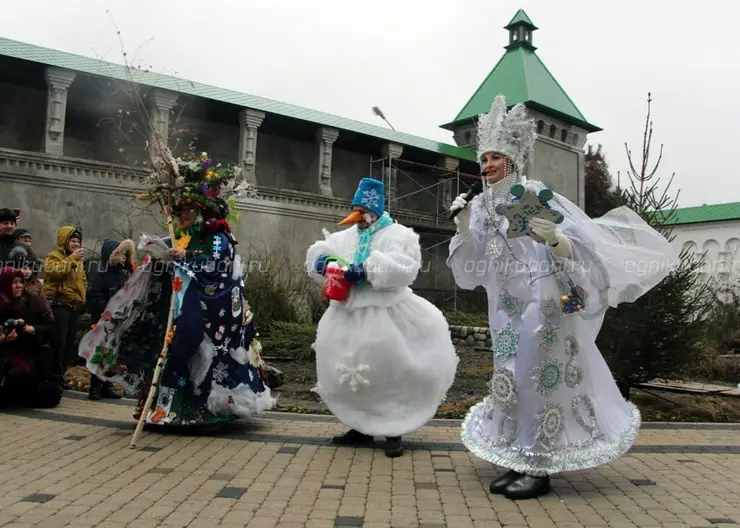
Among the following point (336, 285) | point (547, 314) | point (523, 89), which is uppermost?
point (523, 89)

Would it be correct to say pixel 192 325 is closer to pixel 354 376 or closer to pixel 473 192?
pixel 354 376

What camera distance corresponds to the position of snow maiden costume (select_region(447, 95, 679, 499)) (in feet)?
12.7

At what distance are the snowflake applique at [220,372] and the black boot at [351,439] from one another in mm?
1048

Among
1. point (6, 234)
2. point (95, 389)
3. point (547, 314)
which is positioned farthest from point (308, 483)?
point (6, 234)

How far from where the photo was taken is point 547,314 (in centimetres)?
396

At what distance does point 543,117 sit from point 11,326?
22.0 meters

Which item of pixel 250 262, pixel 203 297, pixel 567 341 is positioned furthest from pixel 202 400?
pixel 250 262

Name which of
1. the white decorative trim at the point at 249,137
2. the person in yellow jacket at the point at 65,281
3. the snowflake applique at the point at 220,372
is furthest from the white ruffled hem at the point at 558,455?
the white decorative trim at the point at 249,137

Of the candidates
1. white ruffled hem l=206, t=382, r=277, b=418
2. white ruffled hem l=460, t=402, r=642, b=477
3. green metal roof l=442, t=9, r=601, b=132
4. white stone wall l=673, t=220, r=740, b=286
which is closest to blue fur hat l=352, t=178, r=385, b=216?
white ruffled hem l=206, t=382, r=277, b=418

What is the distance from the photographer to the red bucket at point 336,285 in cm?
486

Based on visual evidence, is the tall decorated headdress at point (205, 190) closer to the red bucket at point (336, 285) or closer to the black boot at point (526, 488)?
the red bucket at point (336, 285)

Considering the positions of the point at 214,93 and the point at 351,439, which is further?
the point at 214,93

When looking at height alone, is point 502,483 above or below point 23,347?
below

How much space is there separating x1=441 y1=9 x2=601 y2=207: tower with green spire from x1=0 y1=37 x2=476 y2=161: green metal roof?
3276 millimetres
